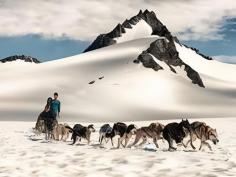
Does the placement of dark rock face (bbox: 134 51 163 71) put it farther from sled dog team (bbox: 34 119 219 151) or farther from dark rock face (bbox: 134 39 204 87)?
sled dog team (bbox: 34 119 219 151)

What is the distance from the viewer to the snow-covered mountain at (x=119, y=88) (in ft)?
208

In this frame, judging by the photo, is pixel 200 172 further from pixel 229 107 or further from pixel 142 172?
pixel 229 107

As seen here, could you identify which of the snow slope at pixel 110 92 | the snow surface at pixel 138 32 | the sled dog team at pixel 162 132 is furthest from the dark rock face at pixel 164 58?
the sled dog team at pixel 162 132

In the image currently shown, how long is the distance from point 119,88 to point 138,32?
94.9 metres

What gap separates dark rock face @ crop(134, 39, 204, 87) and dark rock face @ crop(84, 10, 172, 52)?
41666mm

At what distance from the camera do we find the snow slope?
62116 mm

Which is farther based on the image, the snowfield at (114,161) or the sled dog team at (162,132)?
the sled dog team at (162,132)

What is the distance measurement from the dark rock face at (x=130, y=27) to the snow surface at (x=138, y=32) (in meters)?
1.28

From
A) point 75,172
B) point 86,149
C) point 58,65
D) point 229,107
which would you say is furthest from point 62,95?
point 75,172

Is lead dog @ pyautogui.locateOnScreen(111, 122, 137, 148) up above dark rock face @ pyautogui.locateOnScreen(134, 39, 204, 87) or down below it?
below

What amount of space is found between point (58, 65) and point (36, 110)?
43.1 metres

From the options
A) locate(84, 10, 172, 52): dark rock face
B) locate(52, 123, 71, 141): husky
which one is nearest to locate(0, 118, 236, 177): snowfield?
locate(52, 123, 71, 141): husky

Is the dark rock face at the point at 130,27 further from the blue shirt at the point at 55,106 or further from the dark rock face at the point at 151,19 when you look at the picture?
the blue shirt at the point at 55,106

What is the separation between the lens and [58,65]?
342 ft
